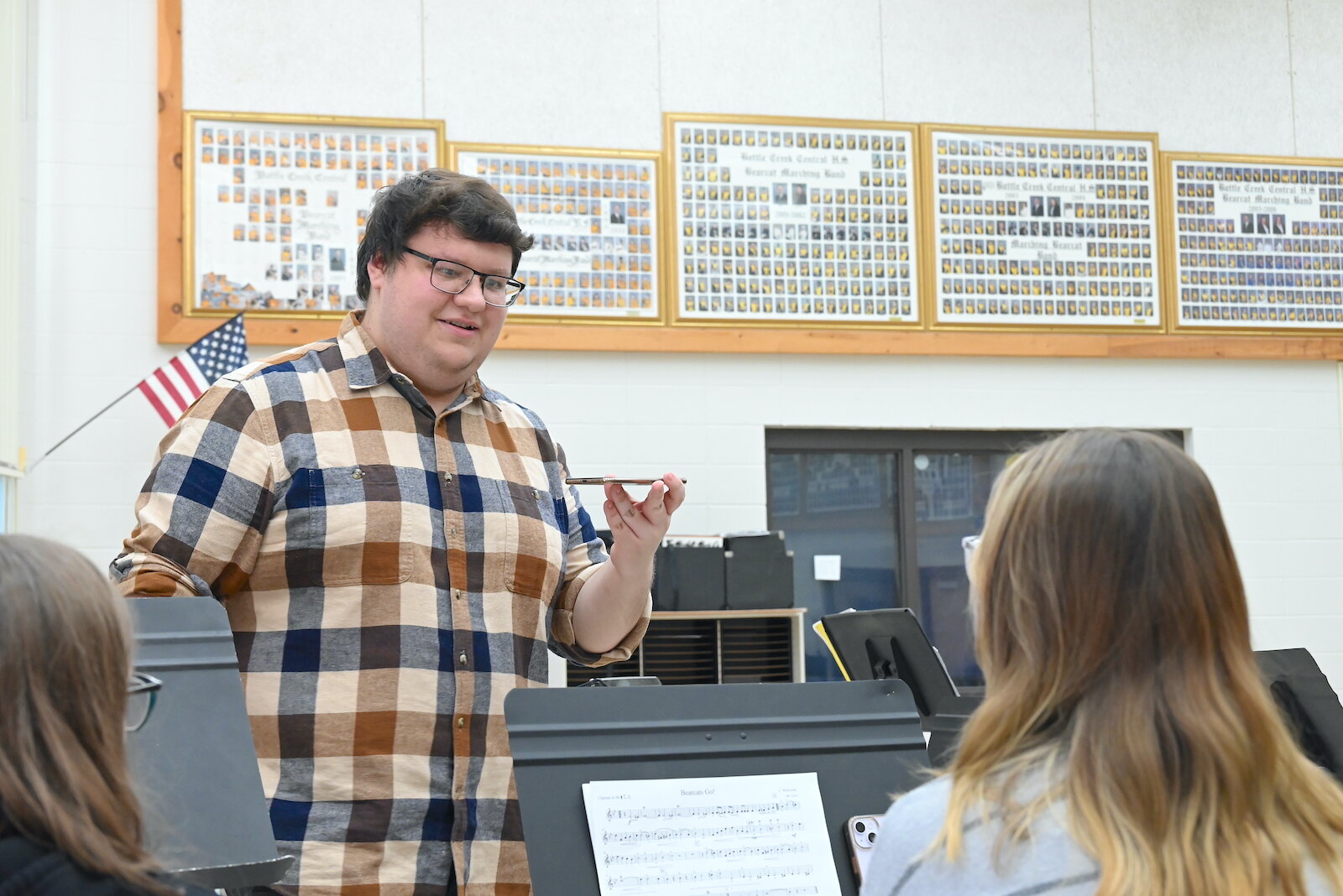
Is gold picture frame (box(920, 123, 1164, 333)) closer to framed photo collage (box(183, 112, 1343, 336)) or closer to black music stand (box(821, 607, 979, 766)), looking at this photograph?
framed photo collage (box(183, 112, 1343, 336))

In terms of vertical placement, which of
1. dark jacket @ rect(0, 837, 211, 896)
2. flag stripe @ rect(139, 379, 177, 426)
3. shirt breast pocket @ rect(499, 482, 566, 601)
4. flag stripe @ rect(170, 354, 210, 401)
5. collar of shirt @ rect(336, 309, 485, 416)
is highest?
flag stripe @ rect(170, 354, 210, 401)

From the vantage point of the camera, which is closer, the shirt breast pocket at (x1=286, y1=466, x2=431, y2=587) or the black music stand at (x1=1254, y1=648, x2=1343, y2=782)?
the shirt breast pocket at (x1=286, y1=466, x2=431, y2=587)

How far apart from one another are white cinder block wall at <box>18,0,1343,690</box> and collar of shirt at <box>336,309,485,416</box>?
2895 mm

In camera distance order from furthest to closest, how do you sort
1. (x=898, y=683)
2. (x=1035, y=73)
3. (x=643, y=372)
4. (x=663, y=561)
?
(x=1035, y=73) < (x=643, y=372) < (x=663, y=561) < (x=898, y=683)

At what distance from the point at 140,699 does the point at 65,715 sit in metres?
0.26

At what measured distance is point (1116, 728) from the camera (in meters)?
1.08

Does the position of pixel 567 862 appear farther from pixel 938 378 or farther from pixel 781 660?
pixel 938 378

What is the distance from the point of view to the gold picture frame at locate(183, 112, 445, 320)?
4809 mm

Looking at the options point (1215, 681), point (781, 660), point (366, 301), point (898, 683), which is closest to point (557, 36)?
point (781, 660)

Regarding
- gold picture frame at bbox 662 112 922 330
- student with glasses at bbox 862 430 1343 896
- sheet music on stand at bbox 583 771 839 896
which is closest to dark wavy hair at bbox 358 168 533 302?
sheet music on stand at bbox 583 771 839 896

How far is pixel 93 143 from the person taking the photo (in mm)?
4785

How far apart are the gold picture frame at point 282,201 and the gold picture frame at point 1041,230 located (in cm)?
206

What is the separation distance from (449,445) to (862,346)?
3417 millimetres

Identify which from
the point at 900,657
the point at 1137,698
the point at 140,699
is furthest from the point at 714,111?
the point at 1137,698
